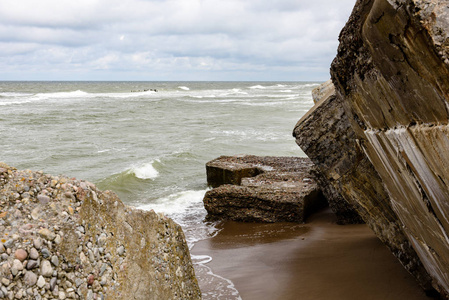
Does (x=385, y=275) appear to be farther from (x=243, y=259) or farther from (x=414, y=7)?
(x=414, y=7)

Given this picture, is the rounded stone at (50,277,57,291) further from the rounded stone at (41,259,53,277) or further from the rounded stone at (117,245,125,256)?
the rounded stone at (117,245,125,256)

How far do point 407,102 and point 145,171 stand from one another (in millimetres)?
11194

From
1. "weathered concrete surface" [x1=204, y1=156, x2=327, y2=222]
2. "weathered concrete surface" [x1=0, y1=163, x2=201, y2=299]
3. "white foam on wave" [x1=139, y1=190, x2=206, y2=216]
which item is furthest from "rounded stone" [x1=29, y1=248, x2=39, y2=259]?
"white foam on wave" [x1=139, y1=190, x2=206, y2=216]

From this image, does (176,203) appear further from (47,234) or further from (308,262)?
(47,234)

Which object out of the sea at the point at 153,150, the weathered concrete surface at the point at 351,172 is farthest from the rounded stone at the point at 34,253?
the weathered concrete surface at the point at 351,172

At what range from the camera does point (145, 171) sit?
13.1 meters

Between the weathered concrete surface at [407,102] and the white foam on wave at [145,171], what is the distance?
9.41m

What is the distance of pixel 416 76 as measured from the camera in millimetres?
2184

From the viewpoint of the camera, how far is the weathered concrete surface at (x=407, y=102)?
201 centimetres

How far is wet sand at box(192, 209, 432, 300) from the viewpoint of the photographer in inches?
189

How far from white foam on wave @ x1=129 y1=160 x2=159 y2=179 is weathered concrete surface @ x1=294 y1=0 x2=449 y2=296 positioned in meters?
9.41

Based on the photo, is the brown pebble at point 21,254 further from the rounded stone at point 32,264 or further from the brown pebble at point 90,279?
the brown pebble at point 90,279

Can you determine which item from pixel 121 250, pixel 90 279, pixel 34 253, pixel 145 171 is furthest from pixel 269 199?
pixel 145 171

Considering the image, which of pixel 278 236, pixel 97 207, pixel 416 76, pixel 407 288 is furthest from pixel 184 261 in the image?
pixel 278 236
